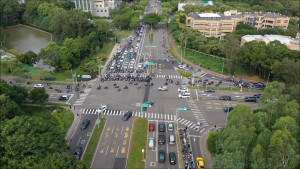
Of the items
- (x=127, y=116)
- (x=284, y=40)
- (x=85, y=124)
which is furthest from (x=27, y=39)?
(x=284, y=40)

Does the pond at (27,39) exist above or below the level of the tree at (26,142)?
above

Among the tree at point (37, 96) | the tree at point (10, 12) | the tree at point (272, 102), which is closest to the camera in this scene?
the tree at point (272, 102)

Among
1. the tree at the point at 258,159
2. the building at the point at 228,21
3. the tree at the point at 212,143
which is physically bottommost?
the tree at the point at 212,143

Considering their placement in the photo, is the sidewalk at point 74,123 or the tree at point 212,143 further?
the sidewalk at point 74,123

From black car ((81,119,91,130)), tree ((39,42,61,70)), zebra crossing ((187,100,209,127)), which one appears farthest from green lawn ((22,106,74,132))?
zebra crossing ((187,100,209,127))

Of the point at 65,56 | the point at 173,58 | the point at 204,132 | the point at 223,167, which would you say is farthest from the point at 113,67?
the point at 223,167

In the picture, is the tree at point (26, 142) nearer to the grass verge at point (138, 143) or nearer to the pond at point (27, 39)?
the grass verge at point (138, 143)

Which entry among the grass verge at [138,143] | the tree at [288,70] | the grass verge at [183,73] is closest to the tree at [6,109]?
the grass verge at [138,143]
